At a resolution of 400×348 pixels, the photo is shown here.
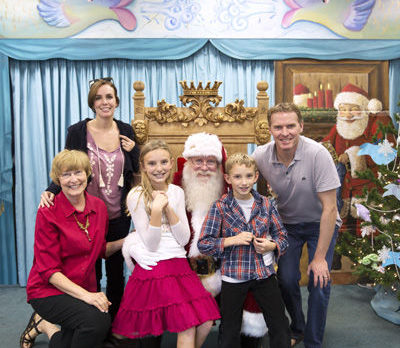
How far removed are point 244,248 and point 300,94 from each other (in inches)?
91.0

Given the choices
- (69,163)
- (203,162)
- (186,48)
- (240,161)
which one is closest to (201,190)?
(203,162)

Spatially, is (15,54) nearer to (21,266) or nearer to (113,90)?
(113,90)

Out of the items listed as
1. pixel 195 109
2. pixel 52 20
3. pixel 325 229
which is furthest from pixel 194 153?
pixel 52 20

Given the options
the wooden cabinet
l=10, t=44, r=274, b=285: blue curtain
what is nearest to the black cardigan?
l=10, t=44, r=274, b=285: blue curtain

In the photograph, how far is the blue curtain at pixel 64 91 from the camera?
13.6ft

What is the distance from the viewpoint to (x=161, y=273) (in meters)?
2.36

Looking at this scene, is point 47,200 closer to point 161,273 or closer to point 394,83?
point 161,273

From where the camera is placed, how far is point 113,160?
9.10ft

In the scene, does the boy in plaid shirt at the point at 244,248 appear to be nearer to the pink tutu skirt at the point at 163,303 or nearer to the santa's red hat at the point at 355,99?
the pink tutu skirt at the point at 163,303

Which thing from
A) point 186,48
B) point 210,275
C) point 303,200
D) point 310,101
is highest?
point 186,48

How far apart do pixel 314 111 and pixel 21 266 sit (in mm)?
3433

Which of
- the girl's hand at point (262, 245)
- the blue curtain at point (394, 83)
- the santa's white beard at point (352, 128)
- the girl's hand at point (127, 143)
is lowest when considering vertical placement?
the girl's hand at point (262, 245)

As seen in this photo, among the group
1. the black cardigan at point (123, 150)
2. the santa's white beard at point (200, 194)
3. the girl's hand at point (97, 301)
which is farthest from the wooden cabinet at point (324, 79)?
the girl's hand at point (97, 301)

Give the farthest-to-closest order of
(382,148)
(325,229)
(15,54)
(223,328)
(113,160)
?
(15,54)
(382,148)
(113,160)
(325,229)
(223,328)
